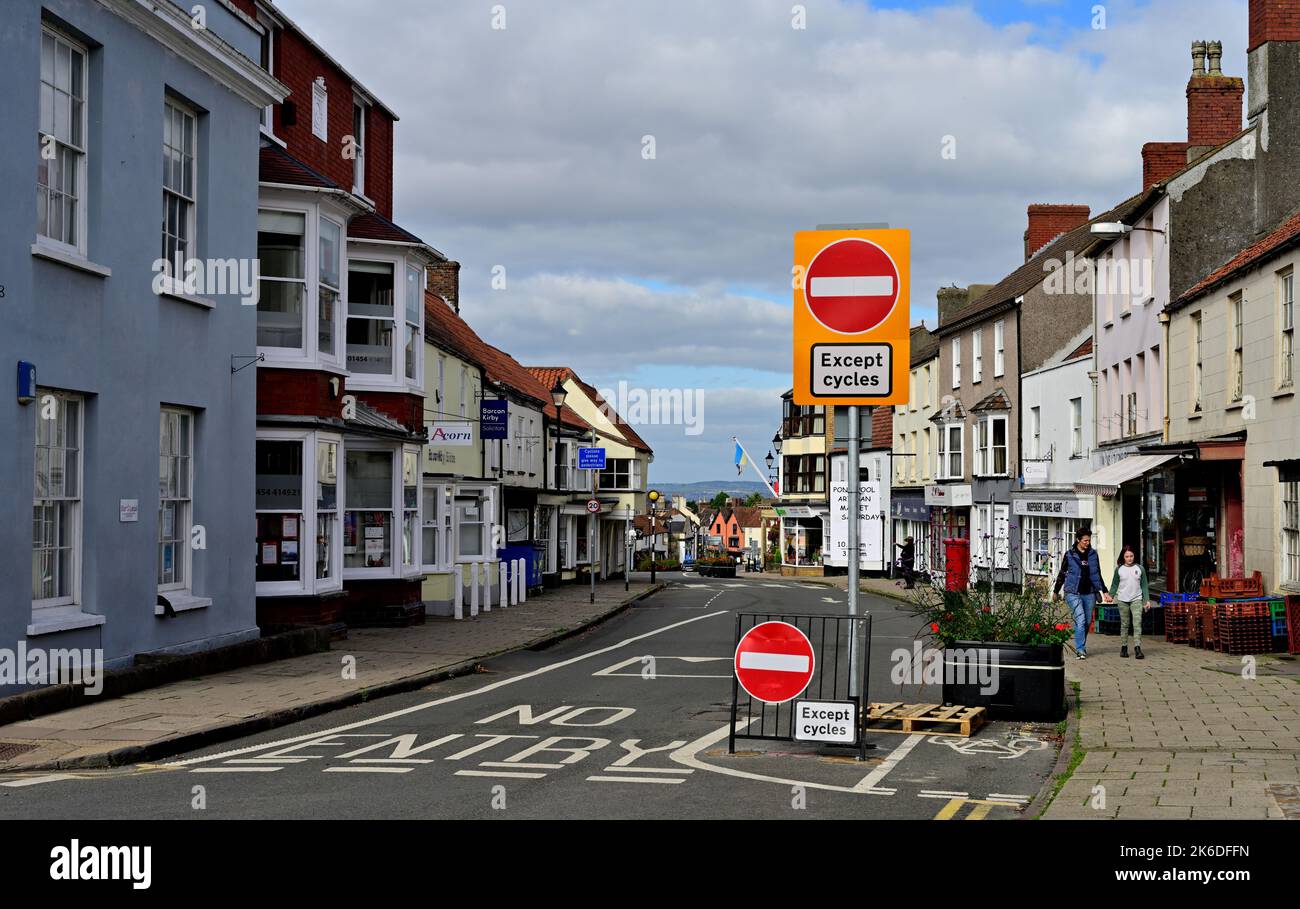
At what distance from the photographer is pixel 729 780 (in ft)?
30.6

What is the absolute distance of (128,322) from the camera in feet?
48.5

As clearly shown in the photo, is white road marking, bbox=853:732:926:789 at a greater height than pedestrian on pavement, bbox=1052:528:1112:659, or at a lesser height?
lesser

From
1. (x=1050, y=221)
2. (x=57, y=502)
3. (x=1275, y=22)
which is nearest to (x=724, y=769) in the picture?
(x=57, y=502)

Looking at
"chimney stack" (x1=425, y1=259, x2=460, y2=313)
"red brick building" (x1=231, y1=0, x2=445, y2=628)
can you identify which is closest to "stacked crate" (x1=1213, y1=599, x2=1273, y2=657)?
"red brick building" (x1=231, y1=0, x2=445, y2=628)

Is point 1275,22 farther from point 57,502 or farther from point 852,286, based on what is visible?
point 57,502

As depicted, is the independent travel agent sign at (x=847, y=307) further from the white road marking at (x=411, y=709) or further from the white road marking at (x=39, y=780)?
the white road marking at (x=39, y=780)

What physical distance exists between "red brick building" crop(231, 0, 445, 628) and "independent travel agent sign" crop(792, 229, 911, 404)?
37.1 feet

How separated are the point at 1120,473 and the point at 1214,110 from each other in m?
10.4

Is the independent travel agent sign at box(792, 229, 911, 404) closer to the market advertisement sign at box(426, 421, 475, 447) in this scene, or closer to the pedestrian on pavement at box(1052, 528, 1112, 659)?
the pedestrian on pavement at box(1052, 528, 1112, 659)

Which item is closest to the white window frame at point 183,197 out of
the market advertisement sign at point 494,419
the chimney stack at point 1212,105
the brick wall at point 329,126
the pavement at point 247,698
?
the pavement at point 247,698

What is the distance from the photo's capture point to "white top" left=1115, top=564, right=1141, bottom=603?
63.1 feet

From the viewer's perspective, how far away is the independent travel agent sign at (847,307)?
1050cm

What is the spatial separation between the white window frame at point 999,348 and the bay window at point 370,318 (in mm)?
25206

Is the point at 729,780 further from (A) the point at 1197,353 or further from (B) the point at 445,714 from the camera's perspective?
(A) the point at 1197,353
